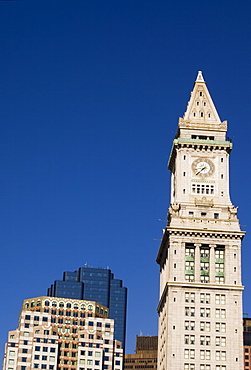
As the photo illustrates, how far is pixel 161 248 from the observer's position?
187 m

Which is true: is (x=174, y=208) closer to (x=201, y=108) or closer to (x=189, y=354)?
(x=201, y=108)

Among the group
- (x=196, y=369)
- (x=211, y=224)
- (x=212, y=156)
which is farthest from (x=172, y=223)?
(x=196, y=369)

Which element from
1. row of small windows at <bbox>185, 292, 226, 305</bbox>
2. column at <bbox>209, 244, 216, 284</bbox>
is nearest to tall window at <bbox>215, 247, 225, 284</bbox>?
column at <bbox>209, 244, 216, 284</bbox>

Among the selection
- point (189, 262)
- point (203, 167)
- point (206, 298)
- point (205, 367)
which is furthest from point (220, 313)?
point (203, 167)

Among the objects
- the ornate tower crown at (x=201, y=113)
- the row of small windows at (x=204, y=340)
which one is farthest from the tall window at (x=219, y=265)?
the ornate tower crown at (x=201, y=113)

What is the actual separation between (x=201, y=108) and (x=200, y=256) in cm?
3914

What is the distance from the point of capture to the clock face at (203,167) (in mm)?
186250

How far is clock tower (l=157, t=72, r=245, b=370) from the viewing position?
165750 millimetres

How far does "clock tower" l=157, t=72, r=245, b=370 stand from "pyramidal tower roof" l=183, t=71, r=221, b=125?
235 millimetres

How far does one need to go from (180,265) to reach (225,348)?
776 inches

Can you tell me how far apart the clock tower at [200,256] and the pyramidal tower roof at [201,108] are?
0.77ft

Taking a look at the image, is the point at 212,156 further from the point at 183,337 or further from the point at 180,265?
the point at 183,337

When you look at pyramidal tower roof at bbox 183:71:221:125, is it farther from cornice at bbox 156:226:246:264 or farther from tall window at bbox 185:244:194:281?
tall window at bbox 185:244:194:281

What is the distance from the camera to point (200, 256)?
576 feet
